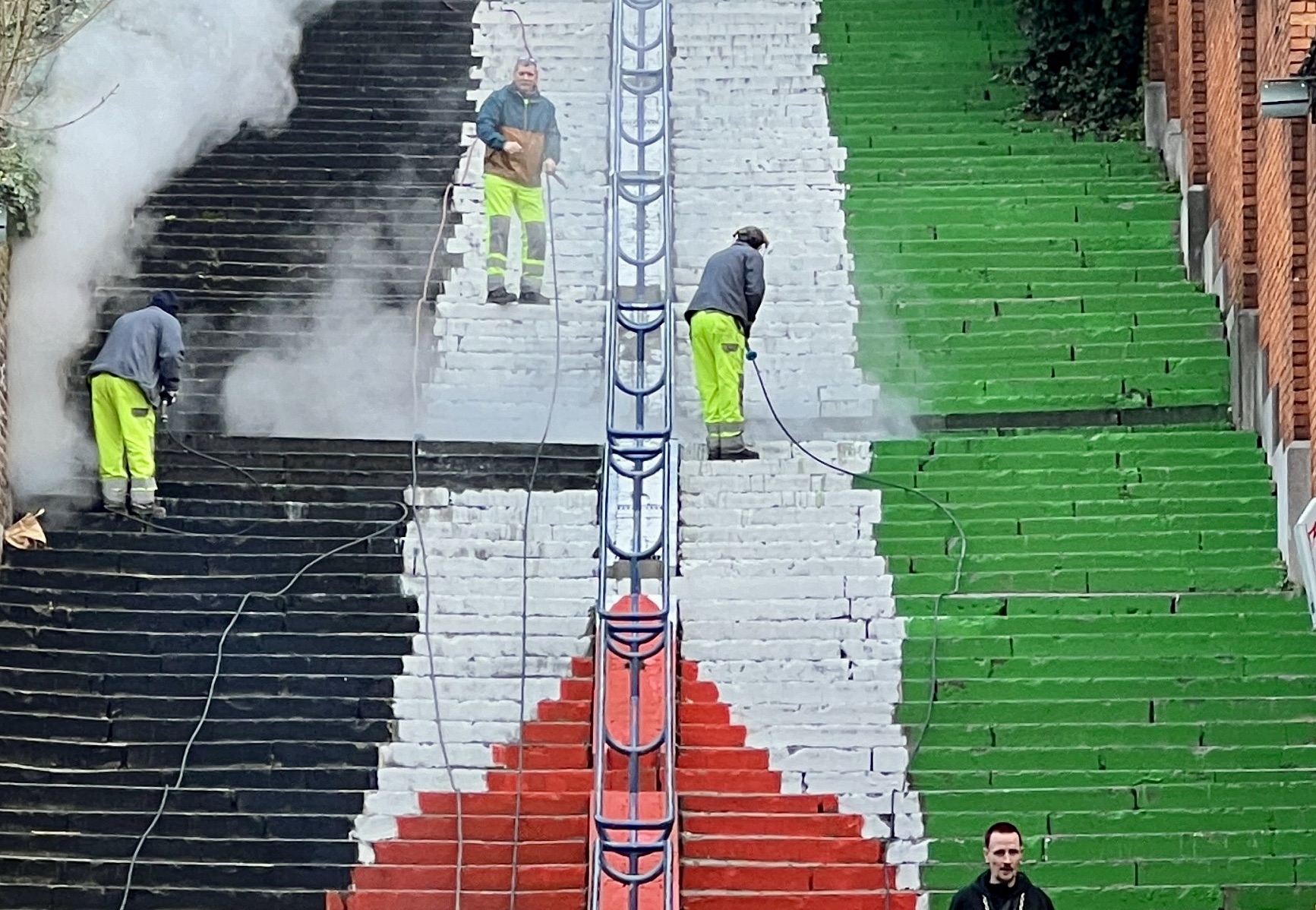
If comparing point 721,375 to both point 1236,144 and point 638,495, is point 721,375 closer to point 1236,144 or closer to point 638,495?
point 638,495

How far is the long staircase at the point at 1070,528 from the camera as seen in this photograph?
12328 mm

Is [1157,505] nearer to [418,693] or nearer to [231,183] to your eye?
[418,693]

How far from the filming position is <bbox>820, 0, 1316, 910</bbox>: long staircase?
12328mm

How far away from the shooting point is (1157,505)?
14688 millimetres

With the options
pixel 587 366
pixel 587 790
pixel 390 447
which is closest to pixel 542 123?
pixel 587 366

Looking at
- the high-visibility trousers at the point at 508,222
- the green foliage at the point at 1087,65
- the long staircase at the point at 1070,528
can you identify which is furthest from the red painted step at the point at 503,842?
the green foliage at the point at 1087,65

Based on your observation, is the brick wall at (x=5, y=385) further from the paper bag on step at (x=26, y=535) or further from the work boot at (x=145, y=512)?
the work boot at (x=145, y=512)

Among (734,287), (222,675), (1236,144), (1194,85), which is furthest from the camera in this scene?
(1194,85)

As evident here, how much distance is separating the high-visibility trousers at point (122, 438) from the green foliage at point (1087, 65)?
838 cm

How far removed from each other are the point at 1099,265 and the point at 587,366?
3.68m

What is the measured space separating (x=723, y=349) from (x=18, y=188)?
15.5ft

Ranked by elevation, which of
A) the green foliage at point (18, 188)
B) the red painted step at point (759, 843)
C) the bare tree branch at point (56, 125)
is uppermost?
the bare tree branch at point (56, 125)

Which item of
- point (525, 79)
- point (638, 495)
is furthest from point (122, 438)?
point (525, 79)

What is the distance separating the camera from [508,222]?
1702cm
